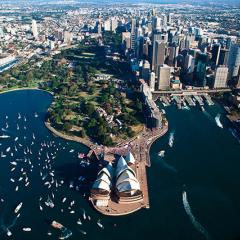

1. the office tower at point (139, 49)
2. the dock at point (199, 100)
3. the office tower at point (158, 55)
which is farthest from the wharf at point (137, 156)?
the office tower at point (139, 49)

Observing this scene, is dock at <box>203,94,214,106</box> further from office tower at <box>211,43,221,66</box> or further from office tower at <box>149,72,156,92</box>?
office tower at <box>211,43,221,66</box>

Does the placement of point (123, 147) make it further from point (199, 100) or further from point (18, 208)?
point (199, 100)

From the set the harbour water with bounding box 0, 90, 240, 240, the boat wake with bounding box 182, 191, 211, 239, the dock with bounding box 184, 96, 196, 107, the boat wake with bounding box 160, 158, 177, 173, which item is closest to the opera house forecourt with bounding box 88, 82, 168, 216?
the harbour water with bounding box 0, 90, 240, 240

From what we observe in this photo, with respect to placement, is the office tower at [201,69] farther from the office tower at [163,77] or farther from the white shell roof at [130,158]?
the white shell roof at [130,158]

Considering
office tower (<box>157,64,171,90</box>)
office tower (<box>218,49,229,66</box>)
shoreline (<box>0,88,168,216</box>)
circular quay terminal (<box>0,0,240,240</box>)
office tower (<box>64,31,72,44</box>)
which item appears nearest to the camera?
circular quay terminal (<box>0,0,240,240</box>)

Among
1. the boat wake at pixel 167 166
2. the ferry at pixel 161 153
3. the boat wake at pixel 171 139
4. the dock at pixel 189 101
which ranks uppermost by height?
the ferry at pixel 161 153

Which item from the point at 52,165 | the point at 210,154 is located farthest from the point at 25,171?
the point at 210,154

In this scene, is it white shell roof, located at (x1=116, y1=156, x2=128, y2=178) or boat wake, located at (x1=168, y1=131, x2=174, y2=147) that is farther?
boat wake, located at (x1=168, y1=131, x2=174, y2=147)
